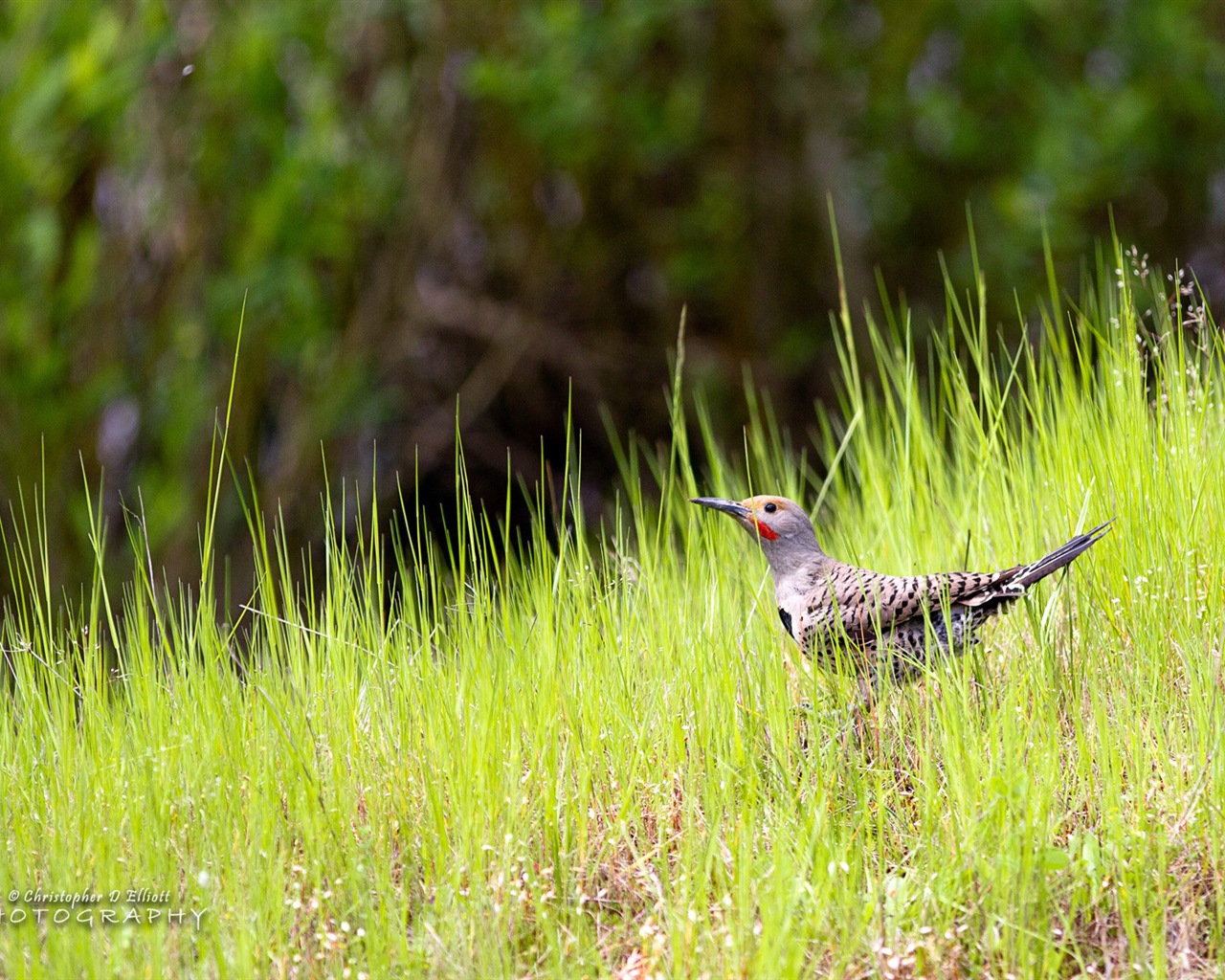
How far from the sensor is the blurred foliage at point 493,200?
6.20 metres

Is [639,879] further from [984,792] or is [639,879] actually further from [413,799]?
[984,792]

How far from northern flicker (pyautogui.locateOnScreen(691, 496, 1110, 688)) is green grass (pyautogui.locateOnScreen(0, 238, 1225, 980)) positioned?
0.09 m

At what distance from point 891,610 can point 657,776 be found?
30.5 inches

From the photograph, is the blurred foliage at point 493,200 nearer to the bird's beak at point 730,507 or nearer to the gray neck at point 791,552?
the bird's beak at point 730,507

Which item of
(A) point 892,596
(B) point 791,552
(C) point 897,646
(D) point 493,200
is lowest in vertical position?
(C) point 897,646

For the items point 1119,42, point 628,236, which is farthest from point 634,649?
point 1119,42

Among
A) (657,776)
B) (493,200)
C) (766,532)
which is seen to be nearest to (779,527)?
(766,532)

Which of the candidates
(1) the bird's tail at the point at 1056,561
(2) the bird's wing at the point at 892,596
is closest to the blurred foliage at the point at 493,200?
(2) the bird's wing at the point at 892,596

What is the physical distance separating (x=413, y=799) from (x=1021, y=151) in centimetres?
737

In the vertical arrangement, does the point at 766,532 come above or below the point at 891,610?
above

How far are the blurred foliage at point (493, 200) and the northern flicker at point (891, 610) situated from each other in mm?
2667

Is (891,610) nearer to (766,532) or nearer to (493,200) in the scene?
(766,532)

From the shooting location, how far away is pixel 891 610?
10.7 ft

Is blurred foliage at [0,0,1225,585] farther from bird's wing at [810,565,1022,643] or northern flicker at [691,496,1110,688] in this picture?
bird's wing at [810,565,1022,643]
